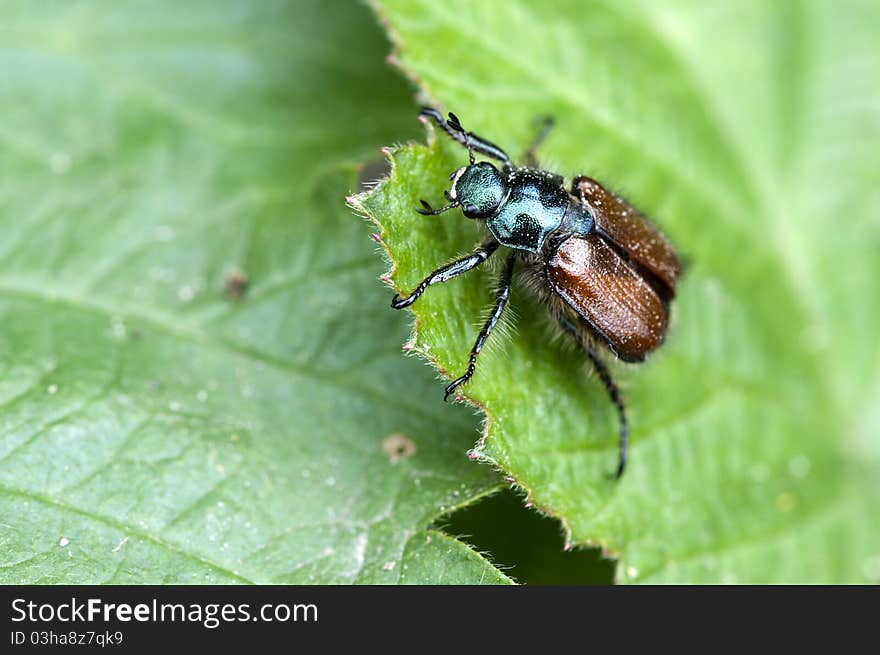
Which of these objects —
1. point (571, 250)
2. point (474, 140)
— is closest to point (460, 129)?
point (474, 140)

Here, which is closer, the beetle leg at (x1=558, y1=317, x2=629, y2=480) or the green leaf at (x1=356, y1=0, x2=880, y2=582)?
the green leaf at (x1=356, y1=0, x2=880, y2=582)

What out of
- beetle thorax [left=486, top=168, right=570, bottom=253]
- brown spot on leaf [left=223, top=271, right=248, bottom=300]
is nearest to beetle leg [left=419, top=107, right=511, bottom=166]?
beetle thorax [left=486, top=168, right=570, bottom=253]

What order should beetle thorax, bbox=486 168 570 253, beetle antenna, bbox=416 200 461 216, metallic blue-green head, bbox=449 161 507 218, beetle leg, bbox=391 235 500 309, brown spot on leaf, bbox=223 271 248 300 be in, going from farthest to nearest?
brown spot on leaf, bbox=223 271 248 300
beetle thorax, bbox=486 168 570 253
metallic blue-green head, bbox=449 161 507 218
beetle antenna, bbox=416 200 461 216
beetle leg, bbox=391 235 500 309

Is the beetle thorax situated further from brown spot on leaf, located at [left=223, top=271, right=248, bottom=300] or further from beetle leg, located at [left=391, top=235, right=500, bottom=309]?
brown spot on leaf, located at [left=223, top=271, right=248, bottom=300]

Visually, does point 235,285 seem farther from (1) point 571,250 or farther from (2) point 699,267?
(2) point 699,267

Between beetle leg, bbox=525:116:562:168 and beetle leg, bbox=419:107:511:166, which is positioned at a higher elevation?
beetle leg, bbox=525:116:562:168

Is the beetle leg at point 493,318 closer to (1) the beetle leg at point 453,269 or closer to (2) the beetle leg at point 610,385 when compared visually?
(1) the beetle leg at point 453,269

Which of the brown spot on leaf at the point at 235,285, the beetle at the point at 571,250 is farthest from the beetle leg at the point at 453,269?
the brown spot on leaf at the point at 235,285
